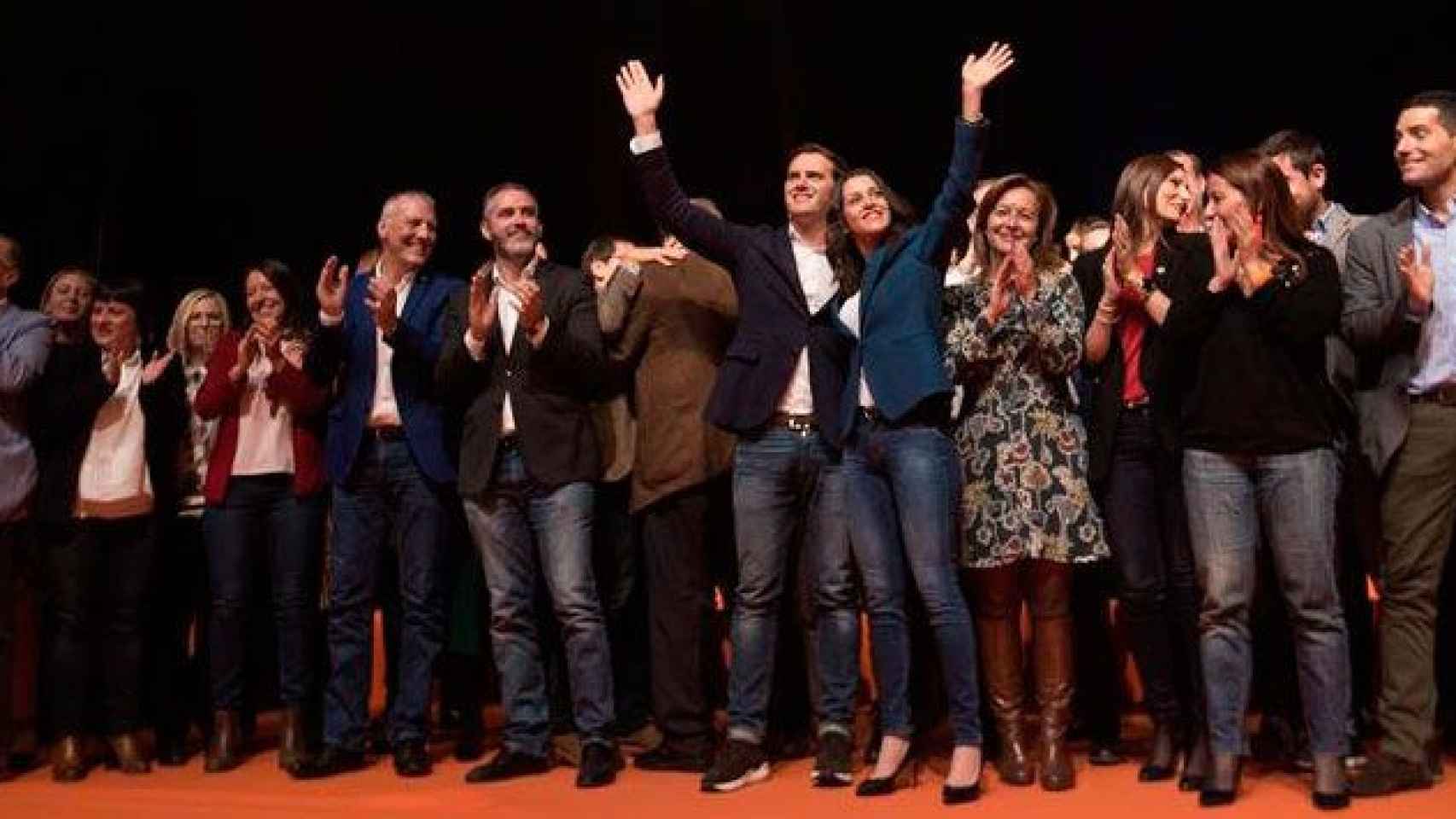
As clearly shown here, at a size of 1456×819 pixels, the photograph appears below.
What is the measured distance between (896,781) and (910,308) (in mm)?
1080

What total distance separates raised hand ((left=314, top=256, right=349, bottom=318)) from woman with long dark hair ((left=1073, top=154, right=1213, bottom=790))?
6.12 feet

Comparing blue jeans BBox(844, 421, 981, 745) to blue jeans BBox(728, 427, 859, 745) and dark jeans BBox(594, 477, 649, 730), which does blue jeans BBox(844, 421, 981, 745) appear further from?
dark jeans BBox(594, 477, 649, 730)

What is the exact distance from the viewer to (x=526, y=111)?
21.9ft

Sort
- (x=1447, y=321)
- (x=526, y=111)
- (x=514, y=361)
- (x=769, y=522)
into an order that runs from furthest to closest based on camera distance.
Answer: (x=526, y=111) → (x=514, y=361) → (x=769, y=522) → (x=1447, y=321)

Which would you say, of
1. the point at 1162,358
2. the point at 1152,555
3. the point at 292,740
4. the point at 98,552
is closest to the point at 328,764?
the point at 292,740

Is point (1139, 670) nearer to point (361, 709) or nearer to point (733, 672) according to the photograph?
point (733, 672)

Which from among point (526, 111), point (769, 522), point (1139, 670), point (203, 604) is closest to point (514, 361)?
point (769, 522)

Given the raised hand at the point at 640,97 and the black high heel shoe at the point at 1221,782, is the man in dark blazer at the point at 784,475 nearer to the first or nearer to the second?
the raised hand at the point at 640,97

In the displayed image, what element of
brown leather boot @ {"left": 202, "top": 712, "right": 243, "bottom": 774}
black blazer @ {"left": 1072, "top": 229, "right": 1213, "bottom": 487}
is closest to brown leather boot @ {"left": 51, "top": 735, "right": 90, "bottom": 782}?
brown leather boot @ {"left": 202, "top": 712, "right": 243, "bottom": 774}

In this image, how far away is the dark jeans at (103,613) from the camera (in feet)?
13.7

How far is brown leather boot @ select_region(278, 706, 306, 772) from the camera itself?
13.4ft

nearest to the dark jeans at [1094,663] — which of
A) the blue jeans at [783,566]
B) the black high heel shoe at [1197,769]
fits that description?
the black high heel shoe at [1197,769]

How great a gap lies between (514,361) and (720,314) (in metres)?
0.56

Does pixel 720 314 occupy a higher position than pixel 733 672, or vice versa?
pixel 720 314
